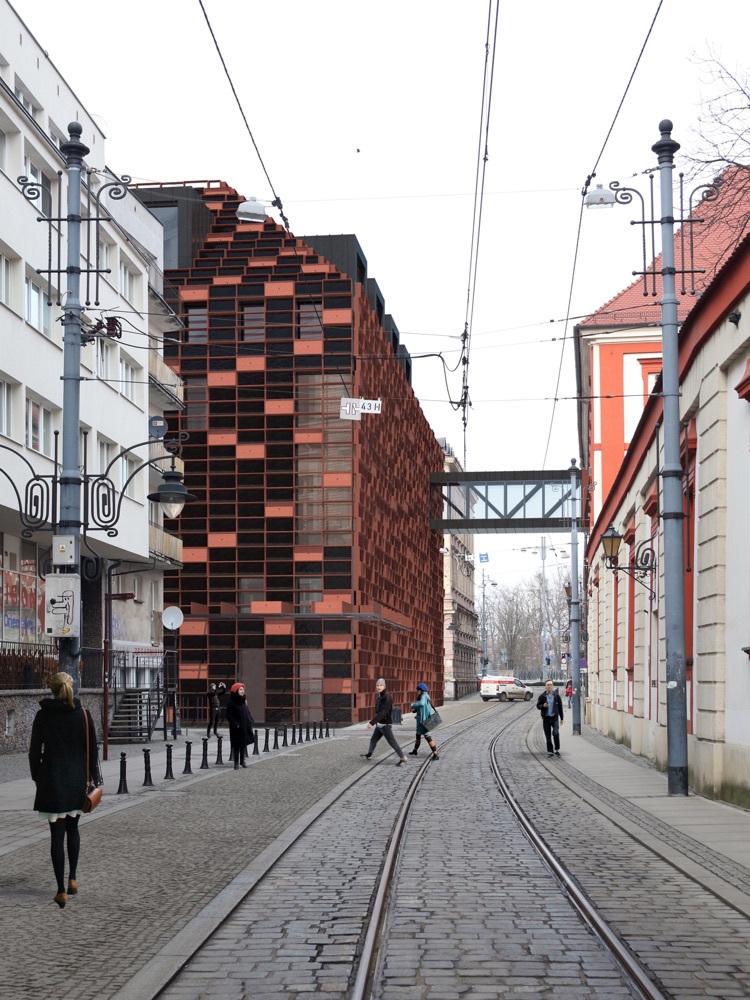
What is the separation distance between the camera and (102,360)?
38969 millimetres

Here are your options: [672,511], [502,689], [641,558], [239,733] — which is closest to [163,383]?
[239,733]

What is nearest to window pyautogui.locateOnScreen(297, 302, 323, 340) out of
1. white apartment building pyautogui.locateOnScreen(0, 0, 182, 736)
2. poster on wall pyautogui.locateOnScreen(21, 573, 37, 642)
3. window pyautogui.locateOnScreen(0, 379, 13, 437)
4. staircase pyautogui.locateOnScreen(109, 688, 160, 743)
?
white apartment building pyautogui.locateOnScreen(0, 0, 182, 736)

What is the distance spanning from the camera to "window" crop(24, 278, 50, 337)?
32062 millimetres

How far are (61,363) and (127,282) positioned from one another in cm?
910

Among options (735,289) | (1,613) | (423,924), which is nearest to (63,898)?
(423,924)

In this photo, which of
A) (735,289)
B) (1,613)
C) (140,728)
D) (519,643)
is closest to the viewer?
(735,289)

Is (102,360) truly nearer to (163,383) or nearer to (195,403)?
(163,383)

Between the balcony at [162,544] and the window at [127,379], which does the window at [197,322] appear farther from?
the window at [127,379]

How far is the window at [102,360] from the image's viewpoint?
37.7 metres

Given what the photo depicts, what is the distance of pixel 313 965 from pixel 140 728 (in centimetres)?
2921

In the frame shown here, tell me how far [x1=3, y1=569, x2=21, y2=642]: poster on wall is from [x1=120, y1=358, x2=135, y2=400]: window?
372 inches

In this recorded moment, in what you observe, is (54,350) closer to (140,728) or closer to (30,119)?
(30,119)

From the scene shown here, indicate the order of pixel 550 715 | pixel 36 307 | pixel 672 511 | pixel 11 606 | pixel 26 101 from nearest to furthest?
1. pixel 672 511
2. pixel 550 715
3. pixel 11 606
4. pixel 36 307
5. pixel 26 101

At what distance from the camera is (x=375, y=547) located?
6166 centimetres
